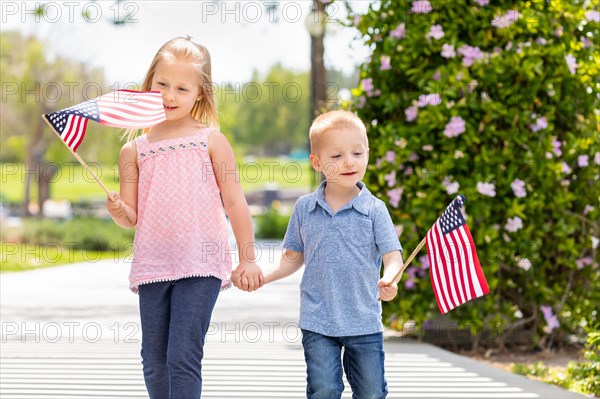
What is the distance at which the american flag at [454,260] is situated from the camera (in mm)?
4156

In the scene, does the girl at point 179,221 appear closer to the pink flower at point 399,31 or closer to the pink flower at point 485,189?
the pink flower at point 485,189

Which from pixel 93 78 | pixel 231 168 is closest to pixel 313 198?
pixel 231 168

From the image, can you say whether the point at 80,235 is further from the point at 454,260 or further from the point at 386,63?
the point at 454,260

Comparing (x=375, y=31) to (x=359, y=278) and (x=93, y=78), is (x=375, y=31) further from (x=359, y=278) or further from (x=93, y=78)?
(x=93, y=78)

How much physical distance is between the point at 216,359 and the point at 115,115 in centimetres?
339

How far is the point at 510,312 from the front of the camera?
25.8 ft

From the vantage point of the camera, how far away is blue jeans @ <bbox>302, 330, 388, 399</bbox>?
13.1ft

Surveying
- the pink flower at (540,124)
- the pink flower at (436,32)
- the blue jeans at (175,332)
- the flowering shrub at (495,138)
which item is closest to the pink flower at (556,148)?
the flowering shrub at (495,138)

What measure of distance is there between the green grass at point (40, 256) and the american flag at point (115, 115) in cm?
1355

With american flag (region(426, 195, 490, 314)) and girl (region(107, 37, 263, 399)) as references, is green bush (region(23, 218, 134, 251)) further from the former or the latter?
american flag (region(426, 195, 490, 314))

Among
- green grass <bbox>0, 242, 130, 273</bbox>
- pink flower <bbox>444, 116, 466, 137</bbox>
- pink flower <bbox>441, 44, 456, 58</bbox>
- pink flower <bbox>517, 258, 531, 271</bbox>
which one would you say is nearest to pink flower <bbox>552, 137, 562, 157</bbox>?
pink flower <bbox>444, 116, 466, 137</bbox>

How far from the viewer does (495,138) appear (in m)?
7.61

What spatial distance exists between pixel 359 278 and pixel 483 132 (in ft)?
12.5

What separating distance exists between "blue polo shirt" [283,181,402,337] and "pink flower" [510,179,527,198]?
3537mm
